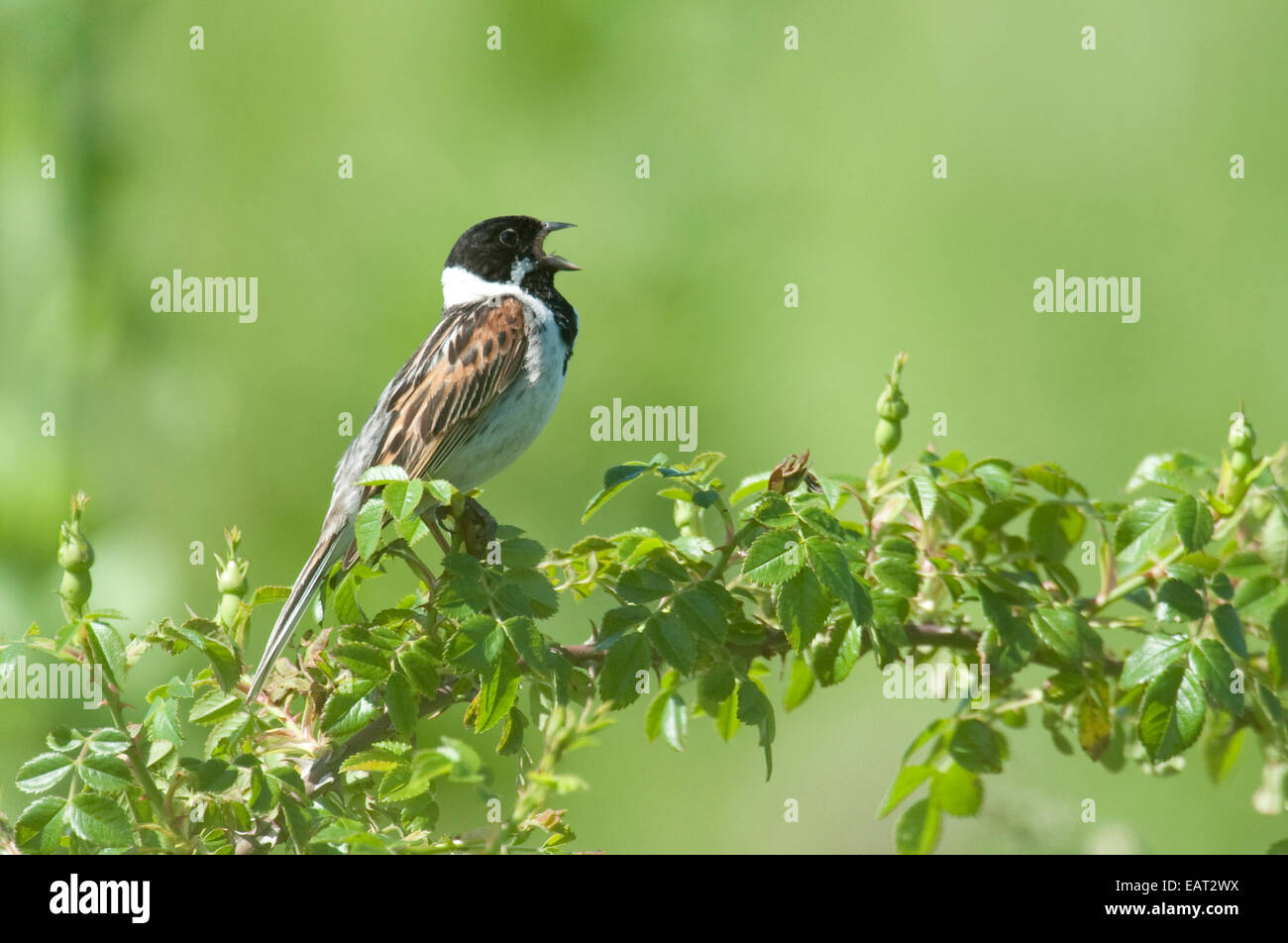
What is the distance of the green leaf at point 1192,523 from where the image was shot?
2.14 m

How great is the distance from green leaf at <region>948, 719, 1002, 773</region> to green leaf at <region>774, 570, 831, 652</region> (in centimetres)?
38

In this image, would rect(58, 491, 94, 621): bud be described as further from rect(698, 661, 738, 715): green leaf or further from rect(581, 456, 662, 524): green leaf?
rect(698, 661, 738, 715): green leaf

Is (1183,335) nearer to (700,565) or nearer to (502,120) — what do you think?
(502,120)

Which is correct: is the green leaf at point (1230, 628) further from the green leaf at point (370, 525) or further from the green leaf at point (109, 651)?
the green leaf at point (109, 651)

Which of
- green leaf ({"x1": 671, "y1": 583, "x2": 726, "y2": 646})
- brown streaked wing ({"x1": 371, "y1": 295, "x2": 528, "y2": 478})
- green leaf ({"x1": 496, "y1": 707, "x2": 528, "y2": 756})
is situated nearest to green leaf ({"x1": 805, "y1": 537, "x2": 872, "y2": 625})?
green leaf ({"x1": 671, "y1": 583, "x2": 726, "y2": 646})

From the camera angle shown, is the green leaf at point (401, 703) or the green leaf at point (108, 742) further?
the green leaf at point (401, 703)

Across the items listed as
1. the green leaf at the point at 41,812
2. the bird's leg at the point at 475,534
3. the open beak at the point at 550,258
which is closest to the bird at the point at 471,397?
the open beak at the point at 550,258

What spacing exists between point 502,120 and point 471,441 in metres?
2.69

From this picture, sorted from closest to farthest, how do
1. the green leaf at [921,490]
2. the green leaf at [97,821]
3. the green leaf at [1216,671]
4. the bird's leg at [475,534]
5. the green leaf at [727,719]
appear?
the green leaf at [97,821], the green leaf at [1216,671], the green leaf at [921,490], the green leaf at [727,719], the bird's leg at [475,534]

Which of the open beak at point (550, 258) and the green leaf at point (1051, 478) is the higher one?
the open beak at point (550, 258)

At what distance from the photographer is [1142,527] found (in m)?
2.26

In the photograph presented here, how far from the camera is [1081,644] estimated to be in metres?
2.17

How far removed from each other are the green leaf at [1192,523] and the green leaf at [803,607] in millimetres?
636

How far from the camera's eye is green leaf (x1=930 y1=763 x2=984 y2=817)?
7.18 feet
